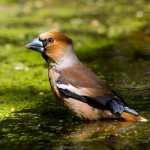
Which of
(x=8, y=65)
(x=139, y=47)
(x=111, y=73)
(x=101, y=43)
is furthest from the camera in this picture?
(x=101, y=43)

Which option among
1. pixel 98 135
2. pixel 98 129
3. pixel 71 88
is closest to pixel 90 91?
pixel 71 88

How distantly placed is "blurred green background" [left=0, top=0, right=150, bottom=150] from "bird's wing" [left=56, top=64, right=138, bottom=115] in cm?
21

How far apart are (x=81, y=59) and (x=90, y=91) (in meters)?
4.38

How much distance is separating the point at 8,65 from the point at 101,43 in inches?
101

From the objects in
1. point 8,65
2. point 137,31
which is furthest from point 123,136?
point 137,31

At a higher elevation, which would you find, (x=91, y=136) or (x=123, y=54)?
(x=123, y=54)

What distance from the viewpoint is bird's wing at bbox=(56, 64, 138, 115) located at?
23.1 feet

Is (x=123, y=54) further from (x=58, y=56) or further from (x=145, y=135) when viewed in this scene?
(x=145, y=135)

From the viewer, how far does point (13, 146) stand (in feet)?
21.3

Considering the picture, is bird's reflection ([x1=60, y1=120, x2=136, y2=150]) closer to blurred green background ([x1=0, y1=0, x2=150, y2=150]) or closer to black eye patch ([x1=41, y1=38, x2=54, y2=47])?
blurred green background ([x1=0, y1=0, x2=150, y2=150])

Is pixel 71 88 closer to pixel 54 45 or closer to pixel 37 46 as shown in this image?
pixel 54 45

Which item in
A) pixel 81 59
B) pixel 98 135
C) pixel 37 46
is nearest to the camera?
pixel 98 135

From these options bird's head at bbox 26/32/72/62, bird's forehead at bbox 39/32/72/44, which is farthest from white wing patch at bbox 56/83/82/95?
bird's forehead at bbox 39/32/72/44

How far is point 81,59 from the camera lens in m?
11.4
